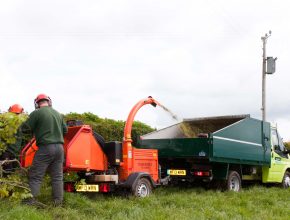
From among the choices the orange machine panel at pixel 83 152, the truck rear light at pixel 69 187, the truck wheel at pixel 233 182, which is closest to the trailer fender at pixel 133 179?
the orange machine panel at pixel 83 152

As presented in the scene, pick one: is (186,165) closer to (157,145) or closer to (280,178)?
(157,145)

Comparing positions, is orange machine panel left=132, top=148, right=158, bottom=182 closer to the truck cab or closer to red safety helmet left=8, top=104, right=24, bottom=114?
red safety helmet left=8, top=104, right=24, bottom=114

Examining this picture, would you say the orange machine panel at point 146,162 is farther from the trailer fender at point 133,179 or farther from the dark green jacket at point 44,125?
the dark green jacket at point 44,125

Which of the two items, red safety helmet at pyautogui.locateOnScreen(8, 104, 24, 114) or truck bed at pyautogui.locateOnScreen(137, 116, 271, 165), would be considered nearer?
red safety helmet at pyautogui.locateOnScreen(8, 104, 24, 114)

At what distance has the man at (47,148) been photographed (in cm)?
760

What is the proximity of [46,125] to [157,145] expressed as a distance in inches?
194

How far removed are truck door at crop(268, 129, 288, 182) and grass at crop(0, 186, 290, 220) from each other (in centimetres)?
379

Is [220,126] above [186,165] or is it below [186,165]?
above

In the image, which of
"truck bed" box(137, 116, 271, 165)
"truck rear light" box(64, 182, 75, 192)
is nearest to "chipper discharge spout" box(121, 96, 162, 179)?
"truck rear light" box(64, 182, 75, 192)

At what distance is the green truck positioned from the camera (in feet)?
37.3

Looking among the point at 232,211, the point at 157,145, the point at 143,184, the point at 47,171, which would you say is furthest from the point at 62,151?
the point at 157,145

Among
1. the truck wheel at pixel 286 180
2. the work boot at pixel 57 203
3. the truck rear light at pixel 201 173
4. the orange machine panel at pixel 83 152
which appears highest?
the orange machine panel at pixel 83 152

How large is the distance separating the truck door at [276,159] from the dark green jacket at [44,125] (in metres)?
7.96

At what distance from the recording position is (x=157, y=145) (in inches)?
481
